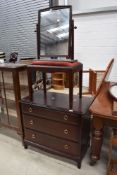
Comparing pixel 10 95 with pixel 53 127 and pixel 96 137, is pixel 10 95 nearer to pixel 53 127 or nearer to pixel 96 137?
pixel 53 127

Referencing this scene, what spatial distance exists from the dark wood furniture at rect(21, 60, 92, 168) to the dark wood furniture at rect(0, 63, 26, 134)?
0.48ft

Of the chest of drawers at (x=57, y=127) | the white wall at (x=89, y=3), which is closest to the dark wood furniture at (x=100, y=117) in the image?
the chest of drawers at (x=57, y=127)

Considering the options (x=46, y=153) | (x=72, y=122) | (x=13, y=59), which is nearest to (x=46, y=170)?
(x=46, y=153)

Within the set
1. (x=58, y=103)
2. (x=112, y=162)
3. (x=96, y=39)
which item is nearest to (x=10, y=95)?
(x=58, y=103)

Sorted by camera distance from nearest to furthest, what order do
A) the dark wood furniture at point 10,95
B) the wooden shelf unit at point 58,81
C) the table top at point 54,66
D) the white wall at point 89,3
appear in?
1. the table top at point 54,66
2. the dark wood furniture at point 10,95
3. the white wall at point 89,3
4. the wooden shelf unit at point 58,81

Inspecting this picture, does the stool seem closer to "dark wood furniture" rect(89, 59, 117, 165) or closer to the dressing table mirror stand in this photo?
"dark wood furniture" rect(89, 59, 117, 165)

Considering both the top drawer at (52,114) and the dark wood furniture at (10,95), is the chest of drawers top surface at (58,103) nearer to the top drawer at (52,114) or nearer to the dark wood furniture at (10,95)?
the top drawer at (52,114)

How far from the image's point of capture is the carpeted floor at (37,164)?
1561mm

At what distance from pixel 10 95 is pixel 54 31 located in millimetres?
945

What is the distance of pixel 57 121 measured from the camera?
1549mm

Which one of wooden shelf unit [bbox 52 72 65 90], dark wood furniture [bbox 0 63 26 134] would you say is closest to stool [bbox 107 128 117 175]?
dark wood furniture [bbox 0 63 26 134]

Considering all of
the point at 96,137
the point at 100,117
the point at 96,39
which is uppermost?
the point at 96,39

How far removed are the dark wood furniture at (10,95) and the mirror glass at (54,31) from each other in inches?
13.7

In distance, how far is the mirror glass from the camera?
156 cm
